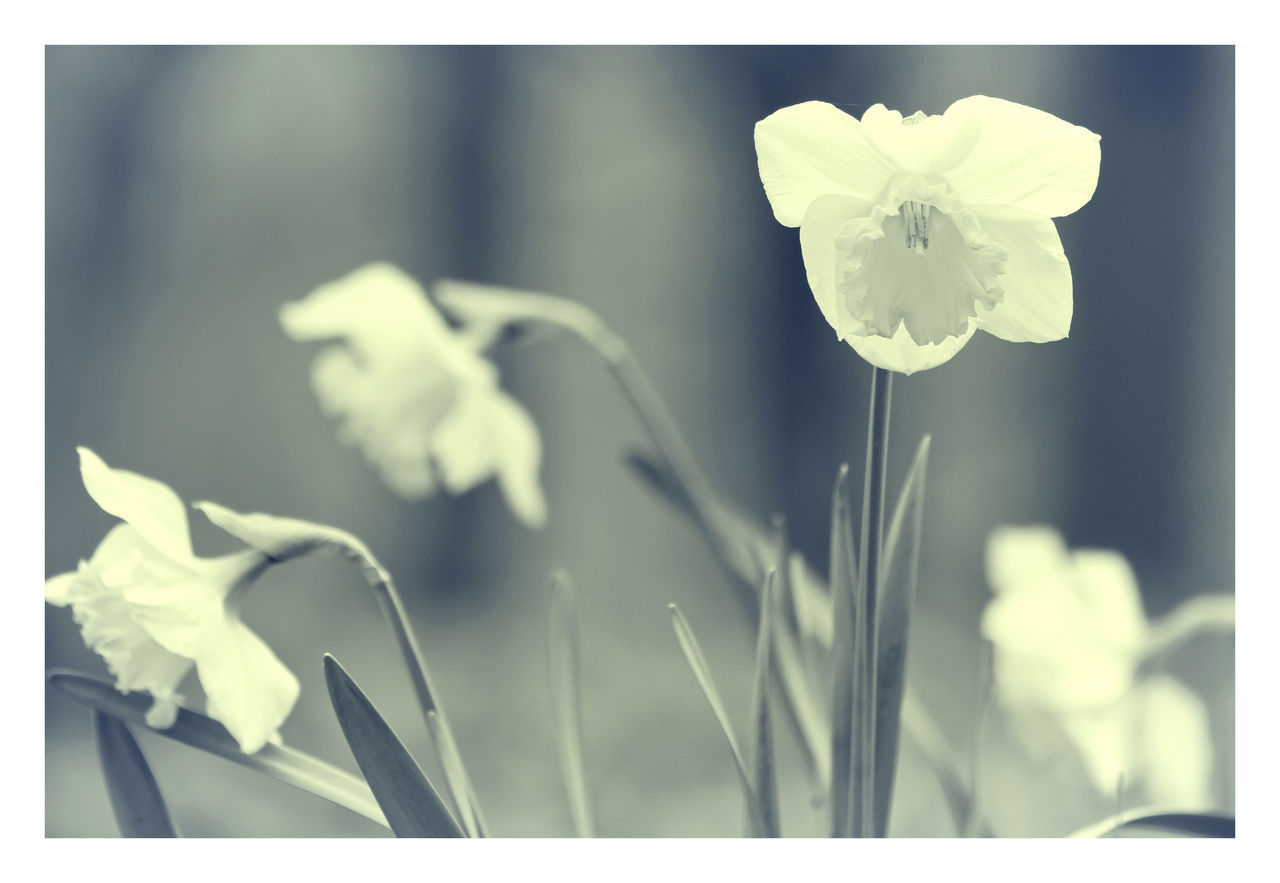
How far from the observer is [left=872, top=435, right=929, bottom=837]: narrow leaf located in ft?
2.50

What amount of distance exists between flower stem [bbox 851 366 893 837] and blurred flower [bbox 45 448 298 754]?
45 cm

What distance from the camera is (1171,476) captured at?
4.61 feet

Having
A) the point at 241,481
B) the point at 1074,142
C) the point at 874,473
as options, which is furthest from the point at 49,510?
the point at 1074,142

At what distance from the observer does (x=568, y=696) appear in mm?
927

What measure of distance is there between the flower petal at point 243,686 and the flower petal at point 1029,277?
2.01 ft

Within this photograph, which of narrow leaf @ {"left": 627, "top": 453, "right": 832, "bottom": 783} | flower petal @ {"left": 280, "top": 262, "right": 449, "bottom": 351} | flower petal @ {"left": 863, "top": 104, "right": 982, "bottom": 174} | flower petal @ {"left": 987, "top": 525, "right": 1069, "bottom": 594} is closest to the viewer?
flower petal @ {"left": 863, "top": 104, "right": 982, "bottom": 174}

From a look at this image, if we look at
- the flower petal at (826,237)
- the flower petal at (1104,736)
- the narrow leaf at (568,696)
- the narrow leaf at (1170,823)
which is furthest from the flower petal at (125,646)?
the flower petal at (1104,736)

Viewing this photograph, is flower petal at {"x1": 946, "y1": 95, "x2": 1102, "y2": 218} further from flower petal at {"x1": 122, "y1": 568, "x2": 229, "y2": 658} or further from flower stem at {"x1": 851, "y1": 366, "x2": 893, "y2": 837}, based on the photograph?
flower petal at {"x1": 122, "y1": 568, "x2": 229, "y2": 658}

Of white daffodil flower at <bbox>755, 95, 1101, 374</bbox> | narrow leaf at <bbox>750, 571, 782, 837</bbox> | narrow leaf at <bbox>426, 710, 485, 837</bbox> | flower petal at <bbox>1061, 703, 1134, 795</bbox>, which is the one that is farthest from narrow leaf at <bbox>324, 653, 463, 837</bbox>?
flower petal at <bbox>1061, 703, 1134, 795</bbox>

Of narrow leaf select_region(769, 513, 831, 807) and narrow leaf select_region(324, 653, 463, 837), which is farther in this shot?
narrow leaf select_region(769, 513, 831, 807)

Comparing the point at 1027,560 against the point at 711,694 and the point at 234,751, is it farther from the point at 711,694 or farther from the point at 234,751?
the point at 234,751

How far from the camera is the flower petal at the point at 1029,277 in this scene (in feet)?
2.41

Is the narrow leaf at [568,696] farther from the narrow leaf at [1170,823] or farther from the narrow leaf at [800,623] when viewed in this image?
the narrow leaf at [1170,823]
